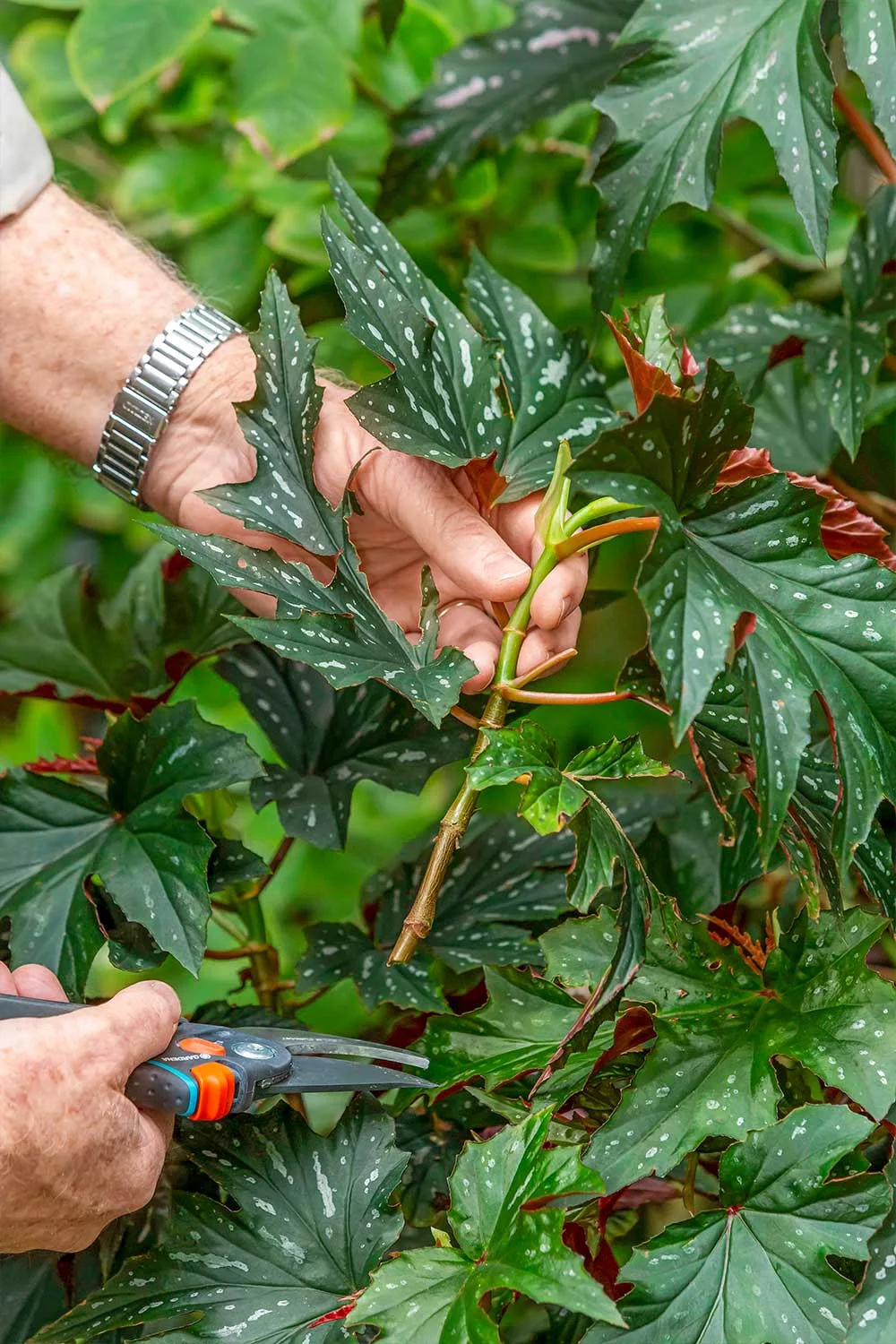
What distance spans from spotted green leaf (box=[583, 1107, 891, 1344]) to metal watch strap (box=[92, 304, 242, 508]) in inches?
26.3

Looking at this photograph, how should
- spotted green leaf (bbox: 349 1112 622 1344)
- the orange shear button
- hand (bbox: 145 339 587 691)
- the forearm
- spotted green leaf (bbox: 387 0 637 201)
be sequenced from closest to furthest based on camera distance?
spotted green leaf (bbox: 349 1112 622 1344), the orange shear button, hand (bbox: 145 339 587 691), the forearm, spotted green leaf (bbox: 387 0 637 201)

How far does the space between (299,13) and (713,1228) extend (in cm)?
142

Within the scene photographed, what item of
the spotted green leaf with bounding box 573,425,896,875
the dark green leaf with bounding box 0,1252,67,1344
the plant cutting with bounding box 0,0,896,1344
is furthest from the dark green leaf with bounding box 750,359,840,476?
the dark green leaf with bounding box 0,1252,67,1344

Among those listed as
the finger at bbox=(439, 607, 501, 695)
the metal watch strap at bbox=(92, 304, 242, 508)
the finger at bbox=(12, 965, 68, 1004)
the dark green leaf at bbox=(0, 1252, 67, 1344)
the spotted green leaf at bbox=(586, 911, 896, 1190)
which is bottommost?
the dark green leaf at bbox=(0, 1252, 67, 1344)

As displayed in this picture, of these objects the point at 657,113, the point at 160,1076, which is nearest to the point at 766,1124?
the point at 160,1076

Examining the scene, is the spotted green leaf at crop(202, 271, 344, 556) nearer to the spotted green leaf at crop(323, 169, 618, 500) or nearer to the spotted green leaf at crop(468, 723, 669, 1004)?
the spotted green leaf at crop(323, 169, 618, 500)

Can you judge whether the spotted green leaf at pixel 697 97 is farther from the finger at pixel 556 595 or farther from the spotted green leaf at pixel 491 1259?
the spotted green leaf at pixel 491 1259

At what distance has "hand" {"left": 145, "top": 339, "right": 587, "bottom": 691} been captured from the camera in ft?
2.47

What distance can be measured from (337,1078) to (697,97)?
0.68m

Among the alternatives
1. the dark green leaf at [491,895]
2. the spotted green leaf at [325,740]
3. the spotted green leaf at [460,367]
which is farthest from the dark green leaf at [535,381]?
the dark green leaf at [491,895]

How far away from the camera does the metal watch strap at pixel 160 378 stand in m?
0.94

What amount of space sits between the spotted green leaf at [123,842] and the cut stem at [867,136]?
715 millimetres

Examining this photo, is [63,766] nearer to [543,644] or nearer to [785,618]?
[543,644]

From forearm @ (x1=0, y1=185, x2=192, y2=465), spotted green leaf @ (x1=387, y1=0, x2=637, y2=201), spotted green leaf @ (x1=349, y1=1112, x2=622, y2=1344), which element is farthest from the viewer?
spotted green leaf @ (x1=387, y1=0, x2=637, y2=201)
